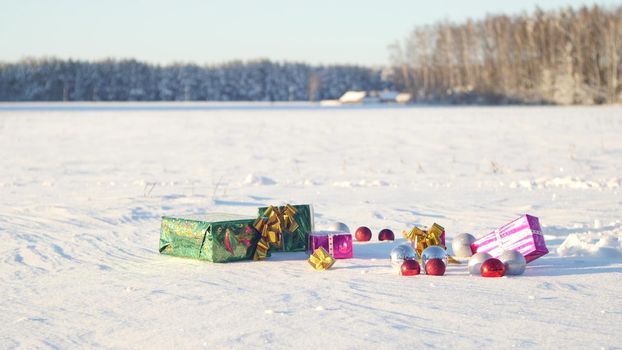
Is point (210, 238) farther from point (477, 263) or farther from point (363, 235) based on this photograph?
point (477, 263)

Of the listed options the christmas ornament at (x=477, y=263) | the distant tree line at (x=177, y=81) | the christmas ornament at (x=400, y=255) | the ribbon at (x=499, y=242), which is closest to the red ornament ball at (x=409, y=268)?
the christmas ornament at (x=400, y=255)

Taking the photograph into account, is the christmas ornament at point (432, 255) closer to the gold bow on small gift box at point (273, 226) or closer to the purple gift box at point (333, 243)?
the purple gift box at point (333, 243)

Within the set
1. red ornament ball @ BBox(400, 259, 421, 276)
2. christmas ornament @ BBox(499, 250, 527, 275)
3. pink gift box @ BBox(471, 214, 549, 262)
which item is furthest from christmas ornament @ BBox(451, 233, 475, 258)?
red ornament ball @ BBox(400, 259, 421, 276)

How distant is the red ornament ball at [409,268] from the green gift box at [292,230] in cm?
112

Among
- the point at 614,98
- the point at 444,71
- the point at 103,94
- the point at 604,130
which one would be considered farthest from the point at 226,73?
the point at 604,130

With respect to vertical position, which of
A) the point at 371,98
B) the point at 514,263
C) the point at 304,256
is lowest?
the point at 304,256

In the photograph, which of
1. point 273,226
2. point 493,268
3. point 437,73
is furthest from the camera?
point 437,73

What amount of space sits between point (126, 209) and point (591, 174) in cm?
745

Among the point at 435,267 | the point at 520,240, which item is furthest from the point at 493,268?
the point at 520,240

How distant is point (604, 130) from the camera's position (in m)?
23.2

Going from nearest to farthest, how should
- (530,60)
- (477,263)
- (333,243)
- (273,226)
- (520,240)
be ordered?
(477,263) < (520,240) < (333,243) < (273,226) < (530,60)

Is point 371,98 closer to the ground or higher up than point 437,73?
closer to the ground

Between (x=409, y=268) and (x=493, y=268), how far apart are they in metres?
0.56

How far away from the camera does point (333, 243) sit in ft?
21.3
